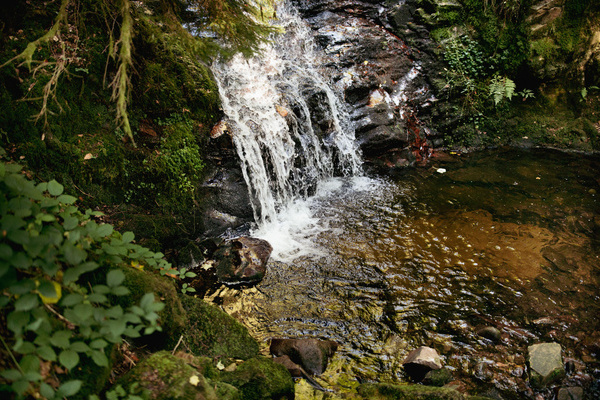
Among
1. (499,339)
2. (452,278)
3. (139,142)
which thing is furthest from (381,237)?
(139,142)

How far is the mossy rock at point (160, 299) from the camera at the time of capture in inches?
96.9

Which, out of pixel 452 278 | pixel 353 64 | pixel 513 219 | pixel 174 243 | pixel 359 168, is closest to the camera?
pixel 452 278

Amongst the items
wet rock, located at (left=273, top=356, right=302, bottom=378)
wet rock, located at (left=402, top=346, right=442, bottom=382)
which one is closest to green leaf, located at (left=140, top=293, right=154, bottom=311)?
wet rock, located at (left=273, top=356, right=302, bottom=378)

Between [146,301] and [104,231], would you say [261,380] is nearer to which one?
[146,301]

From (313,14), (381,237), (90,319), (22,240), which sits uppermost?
(313,14)

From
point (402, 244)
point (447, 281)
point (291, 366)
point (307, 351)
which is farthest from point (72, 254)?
point (402, 244)

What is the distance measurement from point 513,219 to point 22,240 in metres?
6.84

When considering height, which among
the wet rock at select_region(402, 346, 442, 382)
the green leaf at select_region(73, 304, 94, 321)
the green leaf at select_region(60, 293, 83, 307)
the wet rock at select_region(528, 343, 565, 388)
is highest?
the green leaf at select_region(60, 293, 83, 307)

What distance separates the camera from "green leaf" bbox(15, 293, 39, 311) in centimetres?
143

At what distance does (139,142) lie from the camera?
16.6 feet

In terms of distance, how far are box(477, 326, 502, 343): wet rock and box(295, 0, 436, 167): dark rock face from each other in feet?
15.7

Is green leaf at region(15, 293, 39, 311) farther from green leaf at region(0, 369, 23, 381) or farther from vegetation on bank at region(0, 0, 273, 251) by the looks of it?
vegetation on bank at region(0, 0, 273, 251)

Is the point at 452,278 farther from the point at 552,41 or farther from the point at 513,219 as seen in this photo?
the point at 552,41

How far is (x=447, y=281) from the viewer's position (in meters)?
4.74
